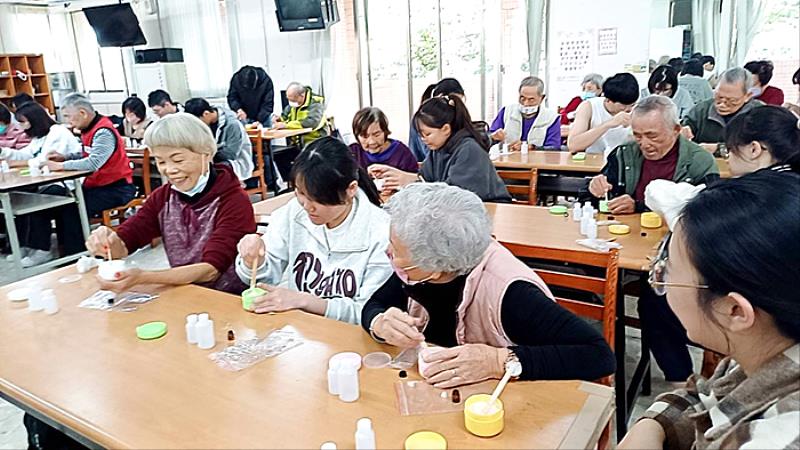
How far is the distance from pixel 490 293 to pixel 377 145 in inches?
105

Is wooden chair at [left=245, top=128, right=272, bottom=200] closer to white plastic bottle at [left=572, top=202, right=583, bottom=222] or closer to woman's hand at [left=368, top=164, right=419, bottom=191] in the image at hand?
woman's hand at [left=368, top=164, right=419, bottom=191]

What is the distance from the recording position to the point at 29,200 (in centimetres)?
442

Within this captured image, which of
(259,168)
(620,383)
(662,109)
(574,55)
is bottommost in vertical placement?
(620,383)

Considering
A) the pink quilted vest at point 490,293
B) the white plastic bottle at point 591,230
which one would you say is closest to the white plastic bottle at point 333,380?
the pink quilted vest at point 490,293

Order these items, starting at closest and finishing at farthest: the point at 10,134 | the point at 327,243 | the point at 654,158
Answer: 1. the point at 327,243
2. the point at 654,158
3. the point at 10,134

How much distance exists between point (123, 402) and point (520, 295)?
905mm

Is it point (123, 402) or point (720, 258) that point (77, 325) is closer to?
point (123, 402)

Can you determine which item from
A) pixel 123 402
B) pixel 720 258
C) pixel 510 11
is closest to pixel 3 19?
pixel 510 11

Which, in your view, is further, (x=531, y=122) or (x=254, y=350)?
(x=531, y=122)

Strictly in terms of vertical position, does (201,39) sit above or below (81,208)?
above

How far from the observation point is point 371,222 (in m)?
1.94

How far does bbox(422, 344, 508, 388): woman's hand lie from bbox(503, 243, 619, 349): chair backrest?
0.67 m

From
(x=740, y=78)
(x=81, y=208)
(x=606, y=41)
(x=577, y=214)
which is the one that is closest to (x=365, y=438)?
(x=577, y=214)

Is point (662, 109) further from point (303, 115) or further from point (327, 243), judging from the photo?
point (303, 115)
